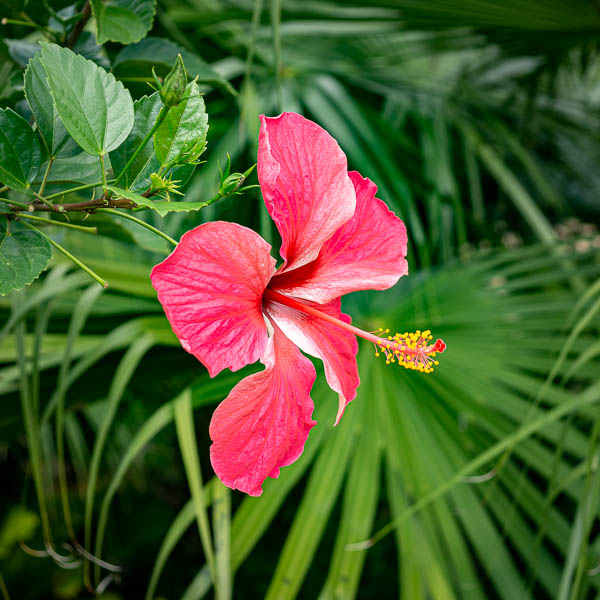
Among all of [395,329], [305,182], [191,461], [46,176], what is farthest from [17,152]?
[395,329]

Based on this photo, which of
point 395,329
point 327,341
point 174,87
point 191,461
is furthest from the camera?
point 395,329

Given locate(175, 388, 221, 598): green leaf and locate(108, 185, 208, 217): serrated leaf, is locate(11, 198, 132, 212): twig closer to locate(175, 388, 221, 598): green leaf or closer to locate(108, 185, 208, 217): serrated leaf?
locate(108, 185, 208, 217): serrated leaf

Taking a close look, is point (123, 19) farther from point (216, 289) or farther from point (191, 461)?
point (191, 461)

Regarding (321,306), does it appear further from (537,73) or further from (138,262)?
(537,73)

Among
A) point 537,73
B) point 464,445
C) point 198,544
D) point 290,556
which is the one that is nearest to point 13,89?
point 290,556

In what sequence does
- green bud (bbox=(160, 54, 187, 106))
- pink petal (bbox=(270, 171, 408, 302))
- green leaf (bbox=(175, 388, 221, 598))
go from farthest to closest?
green leaf (bbox=(175, 388, 221, 598)), pink petal (bbox=(270, 171, 408, 302)), green bud (bbox=(160, 54, 187, 106))

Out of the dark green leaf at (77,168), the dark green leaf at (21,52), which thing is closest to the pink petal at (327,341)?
the dark green leaf at (77,168)

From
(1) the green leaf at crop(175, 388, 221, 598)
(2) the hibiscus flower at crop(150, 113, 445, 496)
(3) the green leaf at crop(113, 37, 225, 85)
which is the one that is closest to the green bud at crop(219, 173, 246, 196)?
(2) the hibiscus flower at crop(150, 113, 445, 496)

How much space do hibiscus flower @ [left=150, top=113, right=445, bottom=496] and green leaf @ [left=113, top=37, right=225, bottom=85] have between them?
0.12m

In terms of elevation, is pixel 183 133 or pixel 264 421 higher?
pixel 183 133

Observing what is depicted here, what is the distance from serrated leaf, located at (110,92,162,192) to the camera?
0.85 feet

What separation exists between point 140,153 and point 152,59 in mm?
126

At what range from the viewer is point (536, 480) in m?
1.07

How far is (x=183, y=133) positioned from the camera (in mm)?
236
